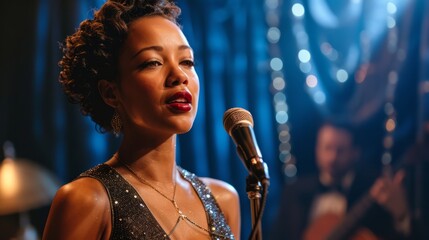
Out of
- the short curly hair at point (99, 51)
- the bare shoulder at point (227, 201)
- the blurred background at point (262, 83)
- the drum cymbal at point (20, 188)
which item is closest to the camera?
the short curly hair at point (99, 51)

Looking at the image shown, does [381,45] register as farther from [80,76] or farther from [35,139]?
[80,76]

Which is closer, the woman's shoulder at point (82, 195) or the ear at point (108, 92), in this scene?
the woman's shoulder at point (82, 195)

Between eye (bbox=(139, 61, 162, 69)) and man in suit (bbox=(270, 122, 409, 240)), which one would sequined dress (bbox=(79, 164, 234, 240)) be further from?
man in suit (bbox=(270, 122, 409, 240))

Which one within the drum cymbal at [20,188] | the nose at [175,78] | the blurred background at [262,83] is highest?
the nose at [175,78]

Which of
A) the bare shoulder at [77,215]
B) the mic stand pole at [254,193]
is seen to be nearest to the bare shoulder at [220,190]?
the bare shoulder at [77,215]

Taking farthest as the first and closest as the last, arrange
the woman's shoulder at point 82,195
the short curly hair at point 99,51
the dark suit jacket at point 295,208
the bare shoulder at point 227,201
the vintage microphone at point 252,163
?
the dark suit jacket at point 295,208 → the bare shoulder at point 227,201 → the short curly hair at point 99,51 → the woman's shoulder at point 82,195 → the vintage microphone at point 252,163

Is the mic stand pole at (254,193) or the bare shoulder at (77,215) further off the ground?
the mic stand pole at (254,193)

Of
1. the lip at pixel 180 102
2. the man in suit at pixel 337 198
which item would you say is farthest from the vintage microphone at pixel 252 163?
the man in suit at pixel 337 198

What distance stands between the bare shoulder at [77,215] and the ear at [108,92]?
255 mm

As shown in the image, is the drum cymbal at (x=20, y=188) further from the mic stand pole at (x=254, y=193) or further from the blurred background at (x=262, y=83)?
the mic stand pole at (x=254, y=193)

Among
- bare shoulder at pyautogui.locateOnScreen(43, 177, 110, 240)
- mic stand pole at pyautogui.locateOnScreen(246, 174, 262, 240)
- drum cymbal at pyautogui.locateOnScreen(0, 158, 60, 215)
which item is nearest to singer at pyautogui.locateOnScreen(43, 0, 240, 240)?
bare shoulder at pyautogui.locateOnScreen(43, 177, 110, 240)

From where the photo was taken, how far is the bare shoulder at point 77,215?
4.74 ft

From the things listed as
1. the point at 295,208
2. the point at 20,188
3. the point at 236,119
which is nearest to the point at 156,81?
the point at 236,119

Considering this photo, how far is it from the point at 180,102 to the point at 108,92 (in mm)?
229
